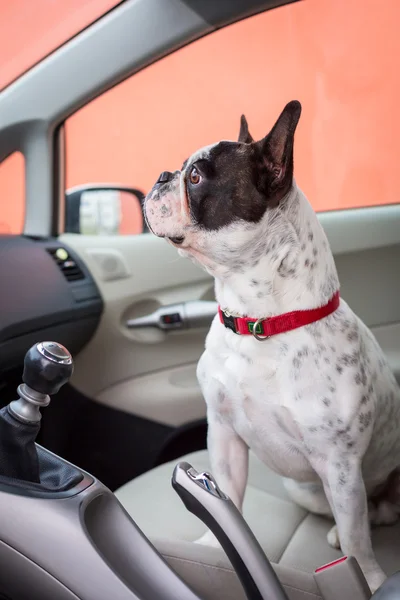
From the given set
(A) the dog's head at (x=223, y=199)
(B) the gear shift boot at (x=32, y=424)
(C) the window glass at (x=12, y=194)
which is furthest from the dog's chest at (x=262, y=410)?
(C) the window glass at (x=12, y=194)

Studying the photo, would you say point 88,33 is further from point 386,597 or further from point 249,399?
point 386,597

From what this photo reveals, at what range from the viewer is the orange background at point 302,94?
240 cm

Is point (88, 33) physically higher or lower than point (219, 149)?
higher

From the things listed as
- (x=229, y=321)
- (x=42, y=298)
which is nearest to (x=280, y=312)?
(x=229, y=321)

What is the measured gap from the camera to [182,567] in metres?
1.01

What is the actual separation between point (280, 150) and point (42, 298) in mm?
1002

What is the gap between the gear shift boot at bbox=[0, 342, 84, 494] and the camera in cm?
94

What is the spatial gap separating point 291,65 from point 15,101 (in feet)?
2.99

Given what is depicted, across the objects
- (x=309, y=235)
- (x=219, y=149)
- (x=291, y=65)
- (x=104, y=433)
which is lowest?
(x=104, y=433)

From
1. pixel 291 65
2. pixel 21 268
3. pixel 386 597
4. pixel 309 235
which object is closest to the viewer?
pixel 386 597

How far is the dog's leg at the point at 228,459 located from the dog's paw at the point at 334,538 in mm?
213

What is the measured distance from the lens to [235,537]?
0.89 meters

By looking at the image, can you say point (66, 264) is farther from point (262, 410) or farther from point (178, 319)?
point (262, 410)

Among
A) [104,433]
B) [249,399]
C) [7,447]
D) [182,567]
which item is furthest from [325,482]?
[104,433]
